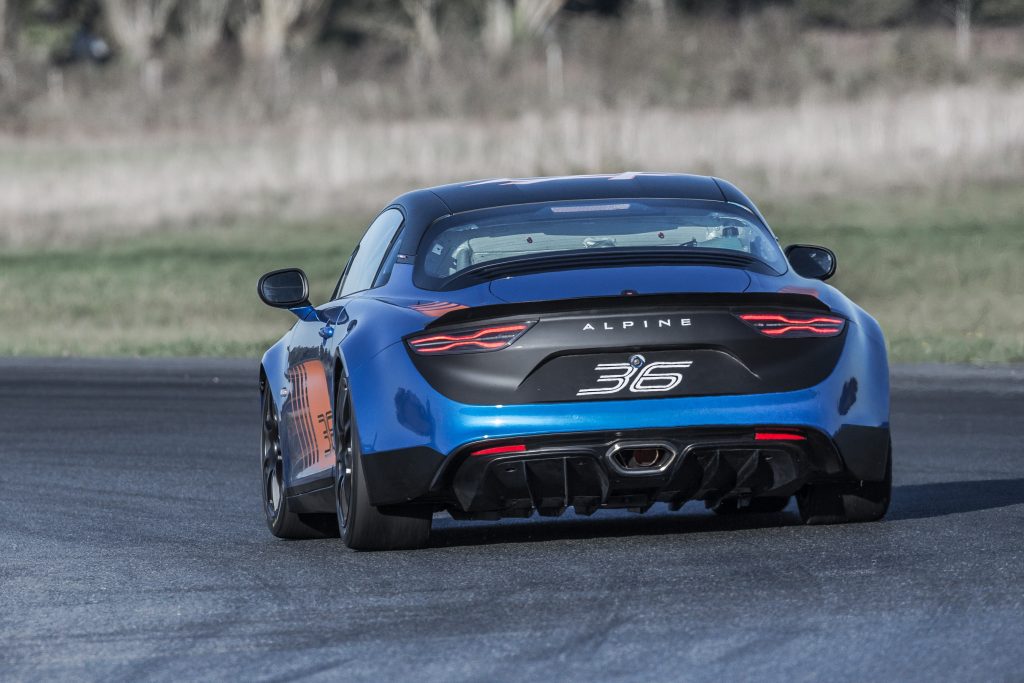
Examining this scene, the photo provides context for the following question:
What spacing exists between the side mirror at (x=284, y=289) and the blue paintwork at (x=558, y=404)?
0.92 meters

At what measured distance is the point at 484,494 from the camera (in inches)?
323

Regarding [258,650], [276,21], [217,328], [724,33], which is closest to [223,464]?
[258,650]

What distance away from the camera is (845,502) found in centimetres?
899

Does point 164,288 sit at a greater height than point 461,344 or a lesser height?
lesser

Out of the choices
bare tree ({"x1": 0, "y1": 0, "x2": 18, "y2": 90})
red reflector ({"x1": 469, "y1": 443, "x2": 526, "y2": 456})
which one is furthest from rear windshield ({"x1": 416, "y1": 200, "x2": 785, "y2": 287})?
bare tree ({"x1": 0, "y1": 0, "x2": 18, "y2": 90})

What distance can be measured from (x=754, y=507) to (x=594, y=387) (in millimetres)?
2091

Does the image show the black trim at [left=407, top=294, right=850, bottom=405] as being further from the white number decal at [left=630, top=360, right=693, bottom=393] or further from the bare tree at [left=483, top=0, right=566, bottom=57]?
the bare tree at [left=483, top=0, right=566, bottom=57]

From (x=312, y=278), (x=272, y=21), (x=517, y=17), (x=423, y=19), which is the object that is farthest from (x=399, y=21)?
(x=312, y=278)

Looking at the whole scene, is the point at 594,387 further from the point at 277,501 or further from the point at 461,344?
the point at 277,501

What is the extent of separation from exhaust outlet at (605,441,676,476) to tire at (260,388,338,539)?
197 cm

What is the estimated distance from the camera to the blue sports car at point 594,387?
316 inches

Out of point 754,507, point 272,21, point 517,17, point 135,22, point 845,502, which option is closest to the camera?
point 845,502

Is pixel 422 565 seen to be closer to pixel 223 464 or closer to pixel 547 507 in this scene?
pixel 547 507

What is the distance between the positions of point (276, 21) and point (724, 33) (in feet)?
85.7
